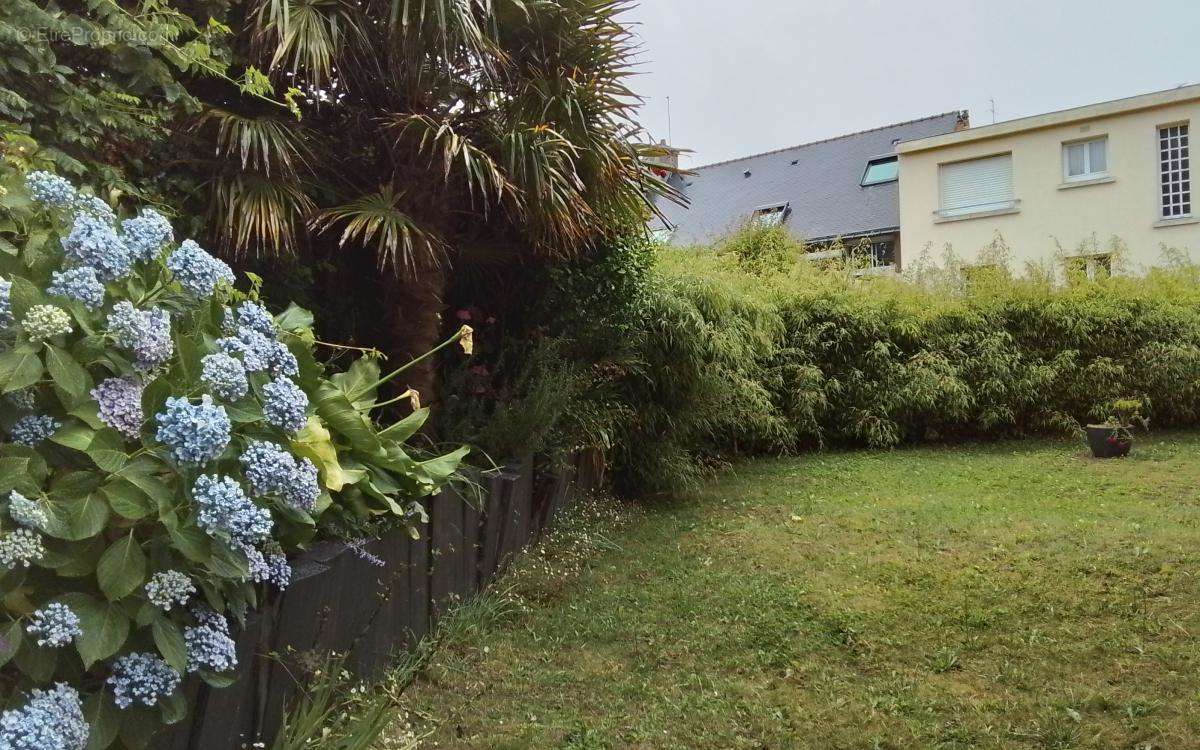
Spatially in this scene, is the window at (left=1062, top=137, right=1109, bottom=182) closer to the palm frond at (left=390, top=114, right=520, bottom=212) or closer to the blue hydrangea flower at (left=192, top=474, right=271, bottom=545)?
the palm frond at (left=390, top=114, right=520, bottom=212)

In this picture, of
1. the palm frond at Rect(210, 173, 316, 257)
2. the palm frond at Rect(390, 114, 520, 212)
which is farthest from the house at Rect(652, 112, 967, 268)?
the palm frond at Rect(210, 173, 316, 257)

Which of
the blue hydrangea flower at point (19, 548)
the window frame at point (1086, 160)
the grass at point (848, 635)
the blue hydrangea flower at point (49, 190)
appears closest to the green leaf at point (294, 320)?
the blue hydrangea flower at point (49, 190)

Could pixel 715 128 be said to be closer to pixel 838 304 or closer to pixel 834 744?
pixel 838 304

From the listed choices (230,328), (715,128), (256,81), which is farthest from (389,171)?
(715,128)

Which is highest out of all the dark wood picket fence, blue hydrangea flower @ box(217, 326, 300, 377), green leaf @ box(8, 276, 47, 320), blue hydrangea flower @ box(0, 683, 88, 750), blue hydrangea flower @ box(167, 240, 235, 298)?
blue hydrangea flower @ box(167, 240, 235, 298)

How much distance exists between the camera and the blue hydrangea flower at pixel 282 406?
171cm

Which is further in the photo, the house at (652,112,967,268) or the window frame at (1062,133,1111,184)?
the house at (652,112,967,268)

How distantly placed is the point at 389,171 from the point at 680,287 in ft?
7.99

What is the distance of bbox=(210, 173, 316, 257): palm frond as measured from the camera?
10.0ft

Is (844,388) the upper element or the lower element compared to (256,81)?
lower

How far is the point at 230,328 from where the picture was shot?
1.89 m

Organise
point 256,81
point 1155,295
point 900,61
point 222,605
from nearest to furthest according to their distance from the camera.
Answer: point 222,605 < point 256,81 < point 1155,295 < point 900,61

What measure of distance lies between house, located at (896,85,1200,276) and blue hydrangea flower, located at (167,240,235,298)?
45.3 feet

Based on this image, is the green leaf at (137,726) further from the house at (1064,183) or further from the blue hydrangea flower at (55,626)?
the house at (1064,183)
